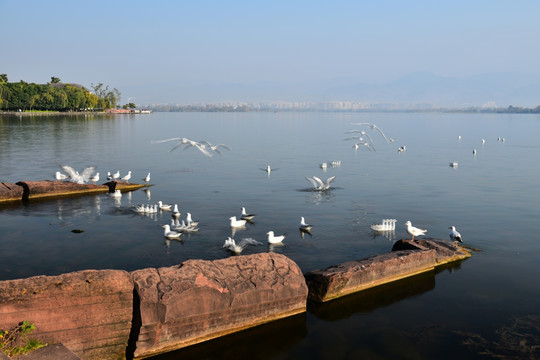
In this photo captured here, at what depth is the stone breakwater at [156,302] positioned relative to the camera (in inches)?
414

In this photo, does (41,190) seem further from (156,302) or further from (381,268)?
(381,268)

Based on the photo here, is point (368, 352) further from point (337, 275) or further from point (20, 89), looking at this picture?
point (20, 89)

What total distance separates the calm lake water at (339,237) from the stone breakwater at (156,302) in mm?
461

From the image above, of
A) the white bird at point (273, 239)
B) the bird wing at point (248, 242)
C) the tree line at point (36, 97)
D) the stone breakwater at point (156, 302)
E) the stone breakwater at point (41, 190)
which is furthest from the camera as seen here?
the tree line at point (36, 97)

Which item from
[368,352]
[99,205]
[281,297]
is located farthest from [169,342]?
[99,205]

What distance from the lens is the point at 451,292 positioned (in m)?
16.0

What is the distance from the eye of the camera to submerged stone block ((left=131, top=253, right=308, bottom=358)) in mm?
11523

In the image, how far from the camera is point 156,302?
11.4 meters

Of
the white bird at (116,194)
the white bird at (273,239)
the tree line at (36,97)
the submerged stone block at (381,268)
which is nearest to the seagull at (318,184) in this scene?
the white bird at (116,194)

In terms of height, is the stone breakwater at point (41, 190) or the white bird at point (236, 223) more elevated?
the stone breakwater at point (41, 190)

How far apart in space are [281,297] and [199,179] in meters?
24.7

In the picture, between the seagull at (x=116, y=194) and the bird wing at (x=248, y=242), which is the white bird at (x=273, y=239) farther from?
the seagull at (x=116, y=194)

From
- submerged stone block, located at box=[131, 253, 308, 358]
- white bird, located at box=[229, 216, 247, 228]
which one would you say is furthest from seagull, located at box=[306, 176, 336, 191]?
submerged stone block, located at box=[131, 253, 308, 358]

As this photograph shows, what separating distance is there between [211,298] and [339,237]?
10.4 metres
